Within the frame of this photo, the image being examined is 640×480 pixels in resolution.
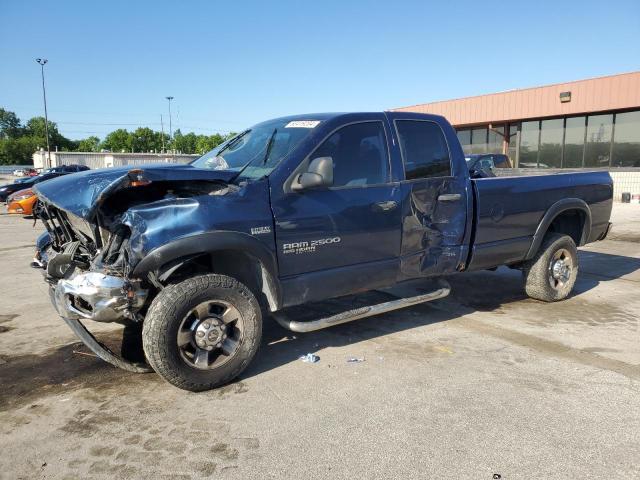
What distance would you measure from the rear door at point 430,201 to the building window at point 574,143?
19218 millimetres

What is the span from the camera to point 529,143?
23812 mm

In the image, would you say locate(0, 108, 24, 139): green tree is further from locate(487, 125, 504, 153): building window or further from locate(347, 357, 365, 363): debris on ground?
locate(347, 357, 365, 363): debris on ground

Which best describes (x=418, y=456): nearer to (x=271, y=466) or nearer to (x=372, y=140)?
(x=271, y=466)

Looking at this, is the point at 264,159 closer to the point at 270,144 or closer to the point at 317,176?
the point at 270,144

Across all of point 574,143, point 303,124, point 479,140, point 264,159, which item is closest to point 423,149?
point 303,124

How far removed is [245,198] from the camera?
3.73 meters

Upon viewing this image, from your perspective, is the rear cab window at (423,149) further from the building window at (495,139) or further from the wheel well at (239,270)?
the building window at (495,139)

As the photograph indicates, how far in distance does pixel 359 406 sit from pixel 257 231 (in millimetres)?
1436

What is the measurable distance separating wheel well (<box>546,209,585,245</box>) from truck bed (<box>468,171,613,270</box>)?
0.30 feet

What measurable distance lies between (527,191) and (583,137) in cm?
1853

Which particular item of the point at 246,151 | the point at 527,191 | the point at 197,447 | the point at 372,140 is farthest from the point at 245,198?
the point at 527,191

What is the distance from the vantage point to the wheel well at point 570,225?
21.2ft

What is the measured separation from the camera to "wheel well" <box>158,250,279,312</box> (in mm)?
3863

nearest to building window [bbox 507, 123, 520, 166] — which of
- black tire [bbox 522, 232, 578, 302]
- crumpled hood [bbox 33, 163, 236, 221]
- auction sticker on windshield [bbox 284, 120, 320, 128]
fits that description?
black tire [bbox 522, 232, 578, 302]
